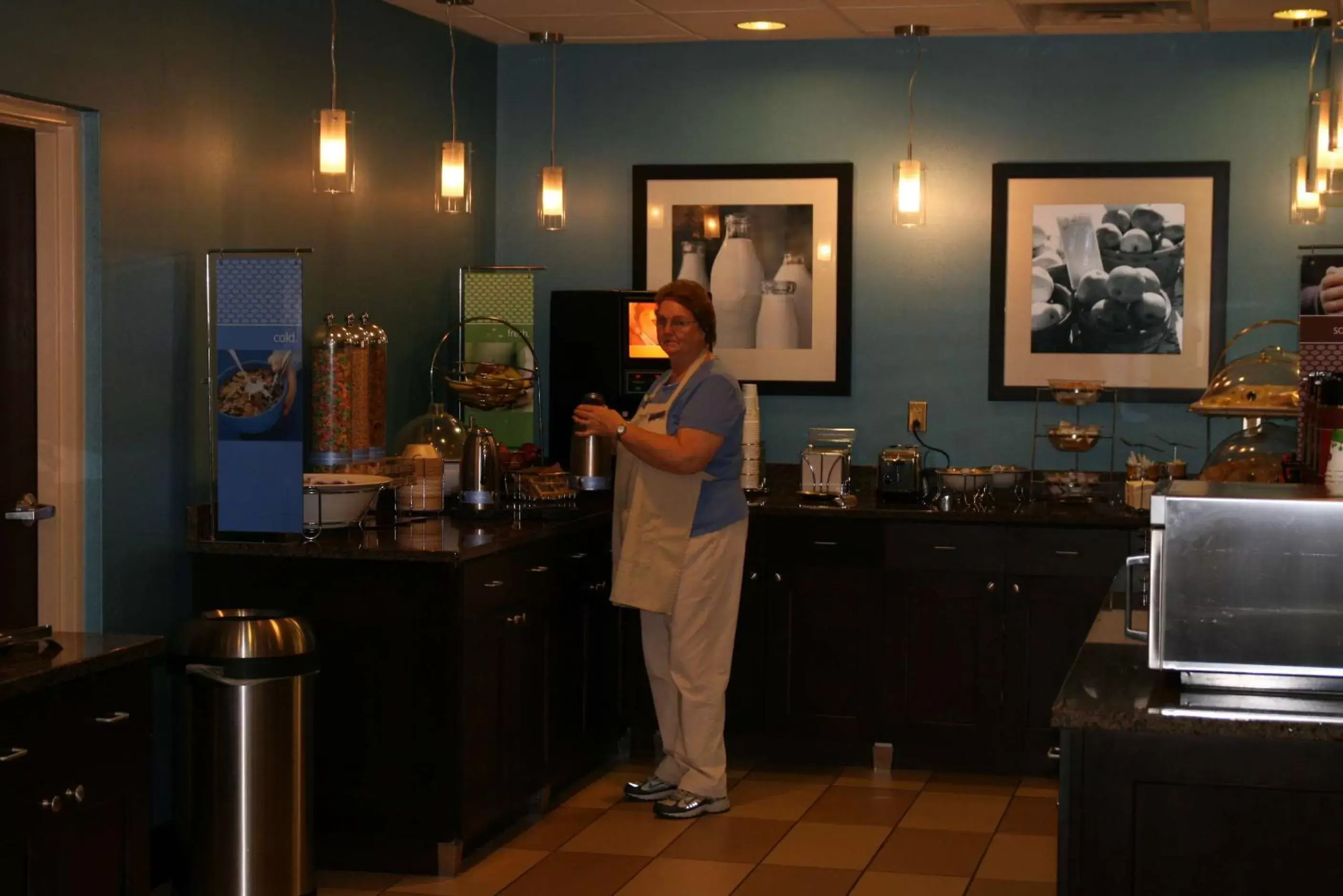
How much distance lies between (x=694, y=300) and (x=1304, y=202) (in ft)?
7.02

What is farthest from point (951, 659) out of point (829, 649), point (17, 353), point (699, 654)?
point (17, 353)

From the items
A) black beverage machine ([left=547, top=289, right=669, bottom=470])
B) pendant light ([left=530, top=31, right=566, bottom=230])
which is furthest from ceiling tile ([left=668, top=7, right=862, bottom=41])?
black beverage machine ([left=547, top=289, right=669, bottom=470])

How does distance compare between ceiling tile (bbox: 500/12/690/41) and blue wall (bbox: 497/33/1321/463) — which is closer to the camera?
ceiling tile (bbox: 500/12/690/41)

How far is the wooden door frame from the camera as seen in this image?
14.1 feet

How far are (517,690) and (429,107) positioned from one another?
2.33 metres

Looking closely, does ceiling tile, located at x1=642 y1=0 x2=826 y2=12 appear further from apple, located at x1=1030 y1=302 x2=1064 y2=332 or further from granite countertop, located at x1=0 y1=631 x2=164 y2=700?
granite countertop, located at x1=0 y1=631 x2=164 y2=700

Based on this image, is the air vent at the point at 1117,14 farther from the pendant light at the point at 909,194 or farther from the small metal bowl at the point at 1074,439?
the small metal bowl at the point at 1074,439

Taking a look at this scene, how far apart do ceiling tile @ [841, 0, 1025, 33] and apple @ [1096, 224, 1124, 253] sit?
0.79m

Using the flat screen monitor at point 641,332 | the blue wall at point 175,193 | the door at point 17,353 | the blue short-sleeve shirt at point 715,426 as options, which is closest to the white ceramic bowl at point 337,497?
the blue wall at point 175,193

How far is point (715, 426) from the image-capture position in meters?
5.09

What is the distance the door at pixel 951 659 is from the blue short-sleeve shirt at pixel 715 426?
101 centimetres

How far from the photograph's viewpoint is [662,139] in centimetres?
679

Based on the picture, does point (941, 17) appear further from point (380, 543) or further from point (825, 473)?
point (380, 543)

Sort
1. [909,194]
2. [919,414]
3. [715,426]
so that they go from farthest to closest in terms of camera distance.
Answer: [919,414]
[909,194]
[715,426]
